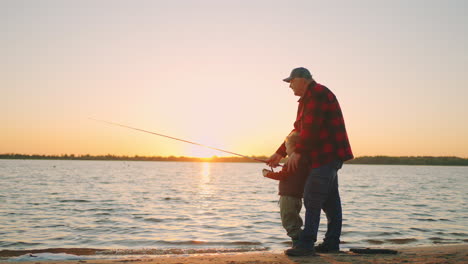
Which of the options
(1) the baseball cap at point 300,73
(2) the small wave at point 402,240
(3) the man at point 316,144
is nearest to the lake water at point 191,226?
(2) the small wave at point 402,240

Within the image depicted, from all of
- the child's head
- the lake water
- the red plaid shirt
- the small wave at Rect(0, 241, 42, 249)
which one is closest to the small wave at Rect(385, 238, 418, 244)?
the lake water

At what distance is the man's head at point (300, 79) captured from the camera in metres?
5.11

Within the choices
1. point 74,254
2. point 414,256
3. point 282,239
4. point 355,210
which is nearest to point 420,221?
point 355,210

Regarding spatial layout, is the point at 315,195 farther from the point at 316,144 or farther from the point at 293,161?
the point at 316,144

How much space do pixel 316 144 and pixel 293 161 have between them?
1.06 feet

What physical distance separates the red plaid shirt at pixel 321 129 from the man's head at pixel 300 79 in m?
0.07

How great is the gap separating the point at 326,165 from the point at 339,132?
1.35ft

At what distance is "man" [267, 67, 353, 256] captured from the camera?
4.98 m

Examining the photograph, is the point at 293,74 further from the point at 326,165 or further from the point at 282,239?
the point at 282,239

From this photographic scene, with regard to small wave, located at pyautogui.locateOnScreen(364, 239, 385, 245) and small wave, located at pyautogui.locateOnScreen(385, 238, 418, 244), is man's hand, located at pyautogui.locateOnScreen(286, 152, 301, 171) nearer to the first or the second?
small wave, located at pyautogui.locateOnScreen(364, 239, 385, 245)

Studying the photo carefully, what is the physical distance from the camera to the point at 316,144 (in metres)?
5.00

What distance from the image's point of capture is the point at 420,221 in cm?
1198

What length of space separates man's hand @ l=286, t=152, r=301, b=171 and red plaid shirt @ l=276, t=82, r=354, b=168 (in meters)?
0.05

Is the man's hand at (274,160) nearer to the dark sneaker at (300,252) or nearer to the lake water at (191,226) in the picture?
the dark sneaker at (300,252)
